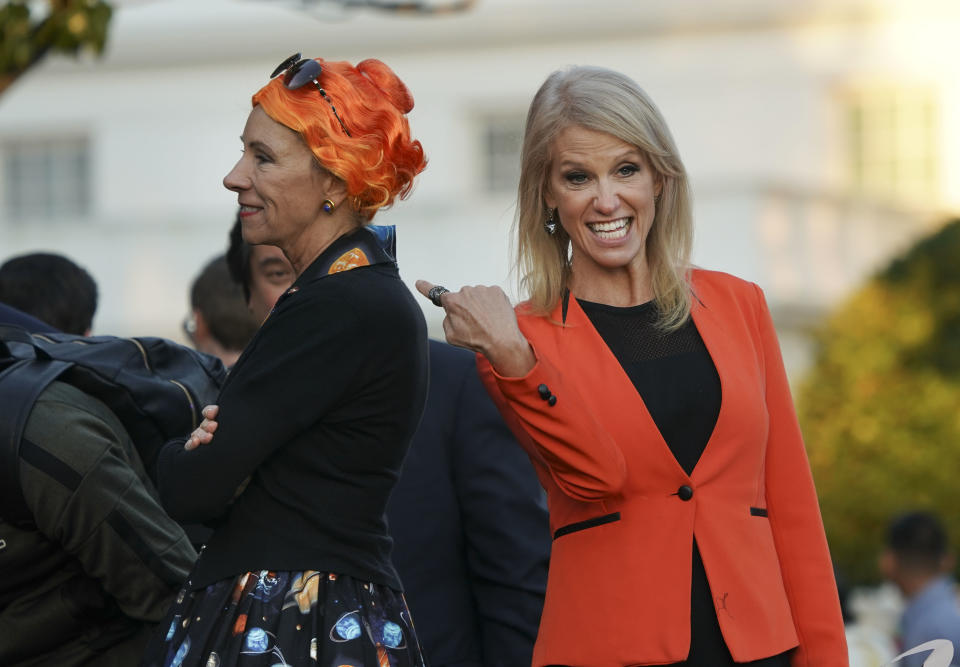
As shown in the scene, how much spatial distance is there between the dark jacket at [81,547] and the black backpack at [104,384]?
0.03m

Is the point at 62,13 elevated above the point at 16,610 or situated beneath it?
elevated above

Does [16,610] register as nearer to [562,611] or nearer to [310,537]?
[310,537]

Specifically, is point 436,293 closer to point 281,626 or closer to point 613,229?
point 613,229

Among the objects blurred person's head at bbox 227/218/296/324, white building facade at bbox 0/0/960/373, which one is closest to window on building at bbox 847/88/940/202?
white building facade at bbox 0/0/960/373

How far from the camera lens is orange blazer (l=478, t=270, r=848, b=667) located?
316cm

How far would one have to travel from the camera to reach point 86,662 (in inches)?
143

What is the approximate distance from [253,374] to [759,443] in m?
1.00

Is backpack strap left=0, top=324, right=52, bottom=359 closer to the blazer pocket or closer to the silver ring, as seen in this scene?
the silver ring

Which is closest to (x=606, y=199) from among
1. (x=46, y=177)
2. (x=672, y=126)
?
(x=672, y=126)

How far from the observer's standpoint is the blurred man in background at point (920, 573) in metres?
8.16

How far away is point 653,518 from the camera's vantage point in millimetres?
3225

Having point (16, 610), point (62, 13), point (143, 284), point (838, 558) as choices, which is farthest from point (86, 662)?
point (143, 284)

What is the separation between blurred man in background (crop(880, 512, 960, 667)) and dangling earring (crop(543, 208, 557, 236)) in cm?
491

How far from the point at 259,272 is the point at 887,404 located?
10988 mm
